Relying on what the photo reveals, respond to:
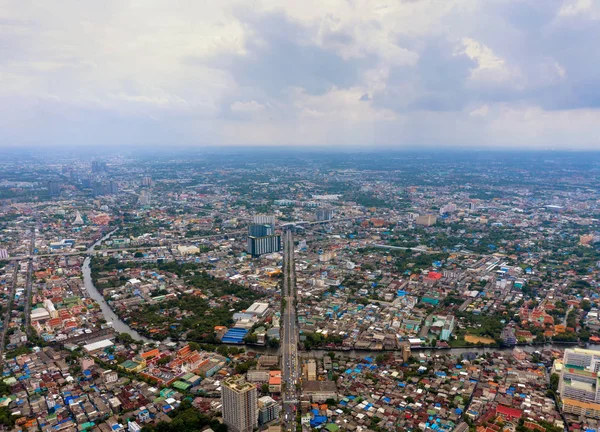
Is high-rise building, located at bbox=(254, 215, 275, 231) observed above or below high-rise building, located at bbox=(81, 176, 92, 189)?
below

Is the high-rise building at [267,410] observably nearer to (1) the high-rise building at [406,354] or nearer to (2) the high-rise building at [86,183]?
(1) the high-rise building at [406,354]

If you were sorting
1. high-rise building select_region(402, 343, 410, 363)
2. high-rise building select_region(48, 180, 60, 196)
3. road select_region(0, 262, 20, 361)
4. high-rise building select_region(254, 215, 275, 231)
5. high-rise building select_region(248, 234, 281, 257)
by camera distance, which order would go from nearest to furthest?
high-rise building select_region(402, 343, 410, 363), road select_region(0, 262, 20, 361), high-rise building select_region(248, 234, 281, 257), high-rise building select_region(254, 215, 275, 231), high-rise building select_region(48, 180, 60, 196)

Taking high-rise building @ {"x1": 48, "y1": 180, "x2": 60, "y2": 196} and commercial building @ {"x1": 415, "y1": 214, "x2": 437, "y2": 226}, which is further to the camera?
high-rise building @ {"x1": 48, "y1": 180, "x2": 60, "y2": 196}

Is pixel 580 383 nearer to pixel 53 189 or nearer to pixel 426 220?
pixel 426 220

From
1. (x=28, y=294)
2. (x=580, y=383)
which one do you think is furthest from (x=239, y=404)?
(x=28, y=294)

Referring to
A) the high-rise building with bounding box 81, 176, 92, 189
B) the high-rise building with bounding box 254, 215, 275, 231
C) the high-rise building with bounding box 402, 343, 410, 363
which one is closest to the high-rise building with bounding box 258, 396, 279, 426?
the high-rise building with bounding box 402, 343, 410, 363

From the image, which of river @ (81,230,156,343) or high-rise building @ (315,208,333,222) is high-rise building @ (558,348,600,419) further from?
high-rise building @ (315,208,333,222)

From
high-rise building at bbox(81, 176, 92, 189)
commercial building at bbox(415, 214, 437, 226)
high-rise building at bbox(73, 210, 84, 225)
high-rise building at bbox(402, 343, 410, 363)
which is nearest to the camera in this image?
high-rise building at bbox(402, 343, 410, 363)
